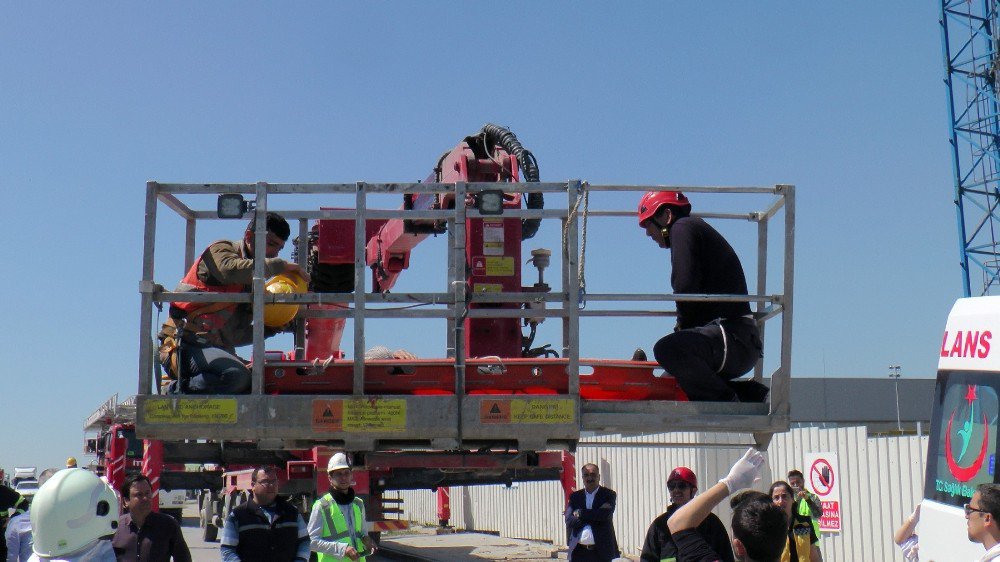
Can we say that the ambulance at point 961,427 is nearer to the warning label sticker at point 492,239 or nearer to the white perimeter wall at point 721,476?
the white perimeter wall at point 721,476

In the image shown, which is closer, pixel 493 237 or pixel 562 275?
pixel 562 275

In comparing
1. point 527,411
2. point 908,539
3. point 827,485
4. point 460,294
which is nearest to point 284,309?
point 460,294

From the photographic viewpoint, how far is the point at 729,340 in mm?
6270

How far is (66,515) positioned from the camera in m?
3.80

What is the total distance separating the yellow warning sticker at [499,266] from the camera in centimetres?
862

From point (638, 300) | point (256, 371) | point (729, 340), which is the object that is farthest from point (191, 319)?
point (729, 340)

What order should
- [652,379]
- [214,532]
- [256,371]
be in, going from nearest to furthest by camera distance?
[256,371]
[652,379]
[214,532]

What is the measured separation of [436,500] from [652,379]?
903 inches

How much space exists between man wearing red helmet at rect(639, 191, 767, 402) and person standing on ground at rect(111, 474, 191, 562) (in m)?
Answer: 3.37

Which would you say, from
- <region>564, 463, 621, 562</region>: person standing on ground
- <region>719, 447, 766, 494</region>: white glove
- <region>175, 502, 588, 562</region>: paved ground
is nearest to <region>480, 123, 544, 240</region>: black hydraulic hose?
<region>564, 463, 621, 562</region>: person standing on ground

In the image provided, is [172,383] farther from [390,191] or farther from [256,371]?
[390,191]

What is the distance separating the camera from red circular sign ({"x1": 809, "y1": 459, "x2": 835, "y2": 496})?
45.2ft

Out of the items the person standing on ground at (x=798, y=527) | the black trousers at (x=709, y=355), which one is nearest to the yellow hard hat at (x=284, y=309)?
the black trousers at (x=709, y=355)

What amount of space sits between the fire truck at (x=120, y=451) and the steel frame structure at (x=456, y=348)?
1.37m
